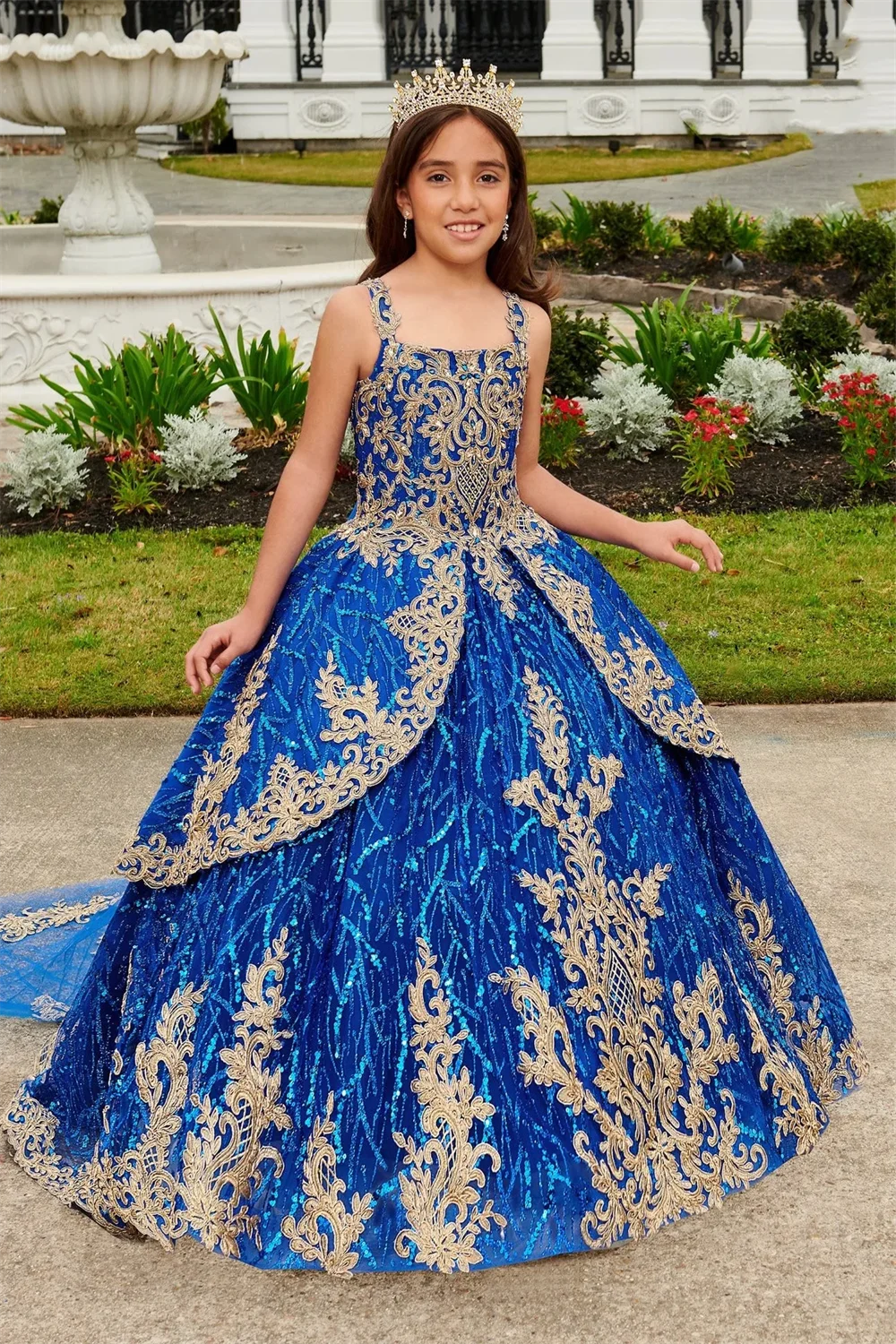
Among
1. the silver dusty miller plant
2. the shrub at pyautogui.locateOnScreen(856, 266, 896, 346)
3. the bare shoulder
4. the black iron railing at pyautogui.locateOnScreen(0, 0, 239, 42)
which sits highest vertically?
the black iron railing at pyautogui.locateOnScreen(0, 0, 239, 42)

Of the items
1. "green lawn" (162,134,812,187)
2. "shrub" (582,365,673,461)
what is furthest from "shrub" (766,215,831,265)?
"green lawn" (162,134,812,187)

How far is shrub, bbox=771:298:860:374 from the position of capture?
9.12m

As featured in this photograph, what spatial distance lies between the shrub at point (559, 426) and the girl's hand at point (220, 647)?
4.98 meters

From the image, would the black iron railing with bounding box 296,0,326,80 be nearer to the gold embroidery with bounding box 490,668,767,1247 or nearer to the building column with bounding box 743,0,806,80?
the building column with bounding box 743,0,806,80

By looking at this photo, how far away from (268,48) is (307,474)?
23748mm

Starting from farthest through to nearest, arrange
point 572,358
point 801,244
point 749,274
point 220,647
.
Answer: point 749,274 < point 801,244 < point 572,358 < point 220,647

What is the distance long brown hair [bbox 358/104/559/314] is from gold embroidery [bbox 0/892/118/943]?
1686mm

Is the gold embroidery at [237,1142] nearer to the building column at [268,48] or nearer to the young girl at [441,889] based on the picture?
the young girl at [441,889]

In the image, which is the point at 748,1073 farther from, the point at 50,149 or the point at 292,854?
the point at 50,149

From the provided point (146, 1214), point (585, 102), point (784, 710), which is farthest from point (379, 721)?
point (585, 102)

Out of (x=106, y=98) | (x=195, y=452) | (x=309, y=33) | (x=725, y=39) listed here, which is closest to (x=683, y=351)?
(x=195, y=452)

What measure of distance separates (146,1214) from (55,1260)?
21 cm

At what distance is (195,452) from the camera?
764 cm

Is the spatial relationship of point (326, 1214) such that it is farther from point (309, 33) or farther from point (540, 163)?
point (309, 33)
